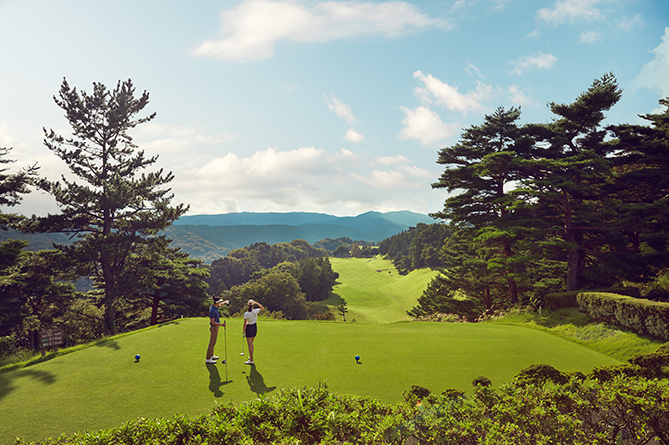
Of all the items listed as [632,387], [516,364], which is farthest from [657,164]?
[632,387]

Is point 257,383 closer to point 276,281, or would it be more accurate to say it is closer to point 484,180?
point 484,180

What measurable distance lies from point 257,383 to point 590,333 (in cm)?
1284

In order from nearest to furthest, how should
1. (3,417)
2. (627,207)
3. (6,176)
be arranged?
(3,417) < (627,207) < (6,176)

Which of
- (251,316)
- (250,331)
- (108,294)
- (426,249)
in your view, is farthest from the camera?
(426,249)

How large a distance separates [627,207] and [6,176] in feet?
130

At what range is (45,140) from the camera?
2336 centimetres

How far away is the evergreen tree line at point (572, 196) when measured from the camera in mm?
18562

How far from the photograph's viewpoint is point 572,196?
20688mm

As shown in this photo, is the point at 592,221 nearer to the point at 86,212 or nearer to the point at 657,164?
the point at 657,164

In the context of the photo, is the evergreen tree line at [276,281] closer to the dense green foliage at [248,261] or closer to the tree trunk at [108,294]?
the dense green foliage at [248,261]

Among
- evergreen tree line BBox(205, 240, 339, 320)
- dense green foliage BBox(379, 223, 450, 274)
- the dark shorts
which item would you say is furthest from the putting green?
dense green foliage BBox(379, 223, 450, 274)

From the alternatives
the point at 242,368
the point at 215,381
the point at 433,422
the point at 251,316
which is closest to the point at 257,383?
the point at 215,381

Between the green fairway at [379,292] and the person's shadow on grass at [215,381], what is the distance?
166ft

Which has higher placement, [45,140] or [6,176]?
[45,140]
